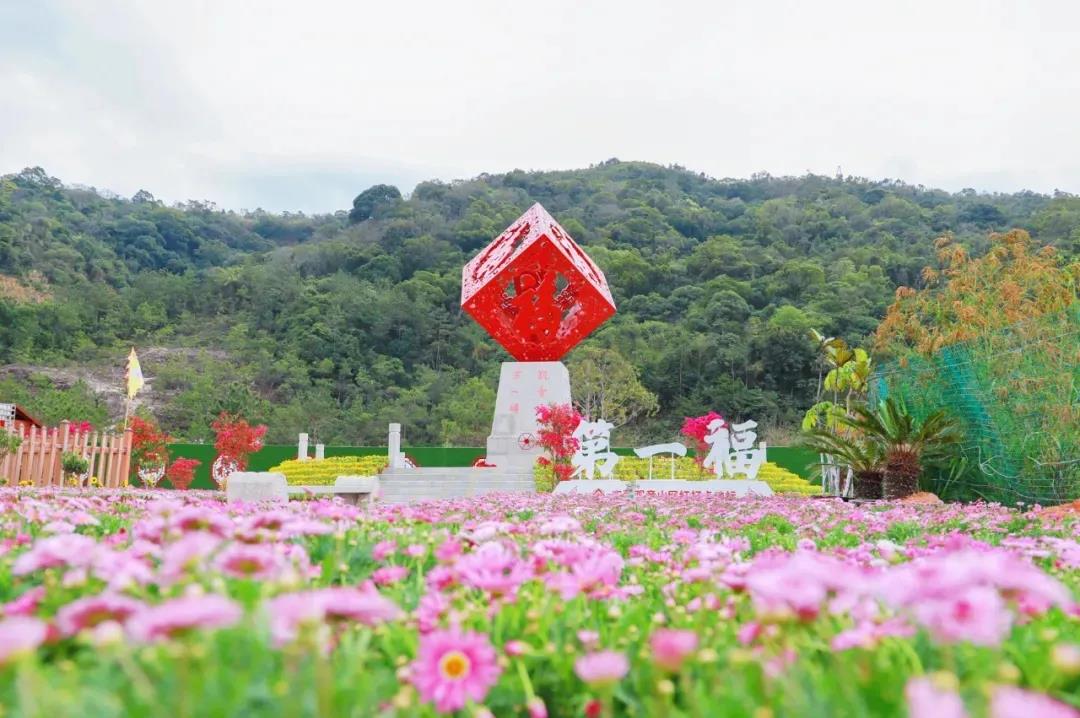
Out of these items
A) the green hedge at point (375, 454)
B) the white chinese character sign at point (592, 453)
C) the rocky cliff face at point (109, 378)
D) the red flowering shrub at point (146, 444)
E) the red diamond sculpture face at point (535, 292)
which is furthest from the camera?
the rocky cliff face at point (109, 378)

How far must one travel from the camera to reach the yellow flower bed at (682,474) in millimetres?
18219

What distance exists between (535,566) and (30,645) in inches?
54.4

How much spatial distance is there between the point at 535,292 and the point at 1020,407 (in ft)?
42.0

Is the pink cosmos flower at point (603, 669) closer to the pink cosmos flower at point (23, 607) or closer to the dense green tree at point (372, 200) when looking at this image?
the pink cosmos flower at point (23, 607)

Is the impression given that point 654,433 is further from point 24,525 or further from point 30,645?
point 30,645

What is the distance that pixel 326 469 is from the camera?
2108cm

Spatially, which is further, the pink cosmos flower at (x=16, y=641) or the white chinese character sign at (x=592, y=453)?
the white chinese character sign at (x=592, y=453)

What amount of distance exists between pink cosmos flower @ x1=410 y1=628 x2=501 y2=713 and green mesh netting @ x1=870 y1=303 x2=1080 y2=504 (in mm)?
9476

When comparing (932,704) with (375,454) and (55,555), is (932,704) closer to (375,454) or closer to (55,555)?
(55,555)

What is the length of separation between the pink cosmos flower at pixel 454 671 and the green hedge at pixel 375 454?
77.4 ft

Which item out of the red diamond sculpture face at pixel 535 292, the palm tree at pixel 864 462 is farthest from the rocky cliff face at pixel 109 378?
the palm tree at pixel 864 462

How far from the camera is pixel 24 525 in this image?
11.7ft

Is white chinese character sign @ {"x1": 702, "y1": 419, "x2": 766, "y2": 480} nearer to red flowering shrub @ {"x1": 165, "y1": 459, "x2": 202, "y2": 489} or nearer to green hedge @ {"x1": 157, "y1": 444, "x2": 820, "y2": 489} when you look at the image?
green hedge @ {"x1": 157, "y1": 444, "x2": 820, "y2": 489}

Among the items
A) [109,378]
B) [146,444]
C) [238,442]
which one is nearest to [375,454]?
[238,442]
